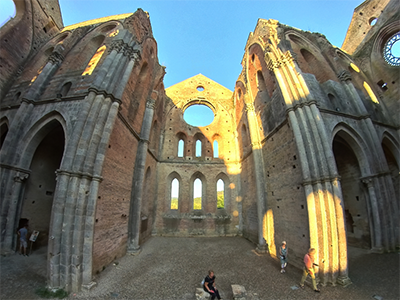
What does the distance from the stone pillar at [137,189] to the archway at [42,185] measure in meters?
4.47

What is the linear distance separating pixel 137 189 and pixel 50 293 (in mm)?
5550

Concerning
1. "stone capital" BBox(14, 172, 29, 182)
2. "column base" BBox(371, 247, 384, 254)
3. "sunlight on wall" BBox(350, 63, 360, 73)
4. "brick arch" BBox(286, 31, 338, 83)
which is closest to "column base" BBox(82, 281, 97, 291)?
"stone capital" BBox(14, 172, 29, 182)

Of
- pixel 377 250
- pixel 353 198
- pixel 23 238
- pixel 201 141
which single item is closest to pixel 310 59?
pixel 353 198

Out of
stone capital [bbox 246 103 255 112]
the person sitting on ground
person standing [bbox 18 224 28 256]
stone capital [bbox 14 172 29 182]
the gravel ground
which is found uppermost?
stone capital [bbox 246 103 255 112]

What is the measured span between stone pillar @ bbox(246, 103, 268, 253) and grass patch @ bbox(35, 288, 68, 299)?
29.5 feet

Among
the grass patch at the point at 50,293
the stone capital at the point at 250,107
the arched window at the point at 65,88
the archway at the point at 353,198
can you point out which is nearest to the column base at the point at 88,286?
the grass patch at the point at 50,293

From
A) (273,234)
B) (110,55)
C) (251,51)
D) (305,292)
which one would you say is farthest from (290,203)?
(251,51)

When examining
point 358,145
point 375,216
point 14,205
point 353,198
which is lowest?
point 375,216

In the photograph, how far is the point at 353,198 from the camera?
31.6 ft

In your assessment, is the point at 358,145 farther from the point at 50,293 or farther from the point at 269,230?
the point at 50,293

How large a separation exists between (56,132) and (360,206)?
59.4ft

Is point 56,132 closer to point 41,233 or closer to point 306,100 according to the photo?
point 41,233

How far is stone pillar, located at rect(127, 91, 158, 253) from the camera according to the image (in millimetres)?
9359

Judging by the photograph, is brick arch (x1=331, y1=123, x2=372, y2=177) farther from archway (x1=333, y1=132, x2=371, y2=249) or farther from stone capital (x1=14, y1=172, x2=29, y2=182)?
stone capital (x1=14, y1=172, x2=29, y2=182)
